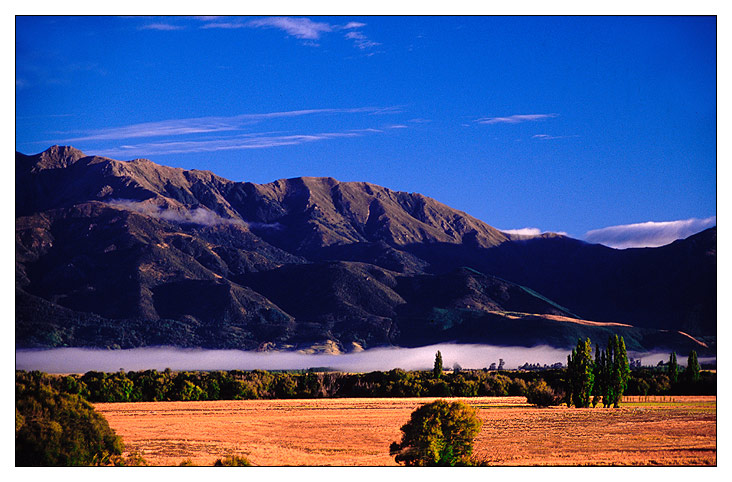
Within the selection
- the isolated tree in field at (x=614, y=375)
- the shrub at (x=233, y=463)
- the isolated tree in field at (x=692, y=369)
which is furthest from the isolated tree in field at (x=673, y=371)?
the shrub at (x=233, y=463)

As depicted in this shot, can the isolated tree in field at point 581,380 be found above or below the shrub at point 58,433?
below

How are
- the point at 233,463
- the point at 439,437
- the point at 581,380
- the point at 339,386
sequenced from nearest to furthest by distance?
the point at 233,463
the point at 439,437
the point at 581,380
the point at 339,386

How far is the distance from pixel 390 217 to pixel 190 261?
56409mm

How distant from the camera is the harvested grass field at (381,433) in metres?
32.8

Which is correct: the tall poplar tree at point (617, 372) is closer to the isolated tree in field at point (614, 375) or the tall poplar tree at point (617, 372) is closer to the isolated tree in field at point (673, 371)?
the isolated tree in field at point (614, 375)

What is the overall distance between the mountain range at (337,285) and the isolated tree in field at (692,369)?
124 cm

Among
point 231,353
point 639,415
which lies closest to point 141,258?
point 231,353

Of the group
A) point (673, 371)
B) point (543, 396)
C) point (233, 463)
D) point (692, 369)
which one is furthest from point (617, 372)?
point (233, 463)

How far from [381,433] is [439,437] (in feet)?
31.9

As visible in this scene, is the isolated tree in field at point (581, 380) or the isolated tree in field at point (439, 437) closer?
the isolated tree in field at point (439, 437)

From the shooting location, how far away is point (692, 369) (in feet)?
206

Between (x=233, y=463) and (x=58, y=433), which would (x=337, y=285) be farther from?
(x=58, y=433)

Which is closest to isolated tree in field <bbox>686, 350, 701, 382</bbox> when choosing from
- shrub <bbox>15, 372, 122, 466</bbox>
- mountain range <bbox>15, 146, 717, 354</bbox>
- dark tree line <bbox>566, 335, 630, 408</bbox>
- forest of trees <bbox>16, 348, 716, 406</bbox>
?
forest of trees <bbox>16, 348, 716, 406</bbox>
